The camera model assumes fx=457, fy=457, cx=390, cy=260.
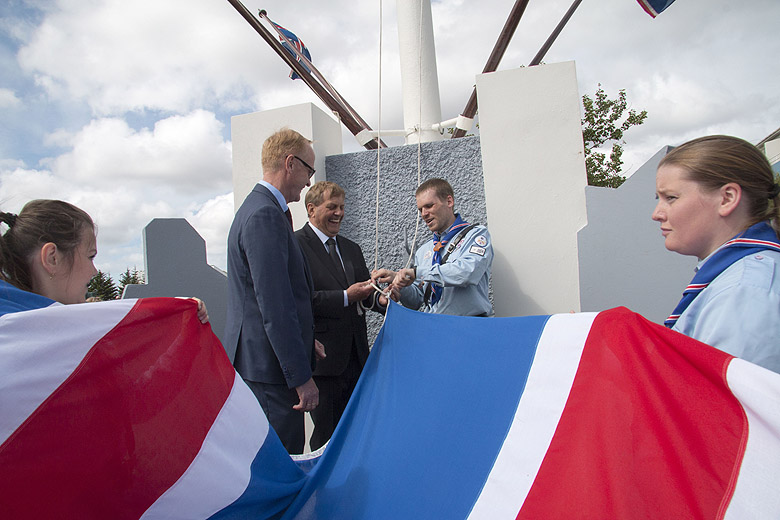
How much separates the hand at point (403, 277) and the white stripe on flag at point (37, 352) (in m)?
1.62

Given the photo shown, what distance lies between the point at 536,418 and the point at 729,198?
84 centimetres

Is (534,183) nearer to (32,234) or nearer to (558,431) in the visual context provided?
(558,431)

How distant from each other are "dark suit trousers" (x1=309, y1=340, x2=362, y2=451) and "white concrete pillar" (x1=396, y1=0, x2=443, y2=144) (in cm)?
334

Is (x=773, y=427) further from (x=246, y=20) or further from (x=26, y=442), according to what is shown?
(x=246, y=20)

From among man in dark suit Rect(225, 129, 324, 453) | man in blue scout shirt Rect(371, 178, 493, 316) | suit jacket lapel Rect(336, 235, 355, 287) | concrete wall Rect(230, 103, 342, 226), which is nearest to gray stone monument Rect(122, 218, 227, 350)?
concrete wall Rect(230, 103, 342, 226)

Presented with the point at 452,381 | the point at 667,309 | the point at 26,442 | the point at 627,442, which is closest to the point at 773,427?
the point at 627,442

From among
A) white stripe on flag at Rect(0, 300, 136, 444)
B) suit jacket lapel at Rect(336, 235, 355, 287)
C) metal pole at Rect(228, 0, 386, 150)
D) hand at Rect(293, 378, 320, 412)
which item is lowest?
hand at Rect(293, 378, 320, 412)

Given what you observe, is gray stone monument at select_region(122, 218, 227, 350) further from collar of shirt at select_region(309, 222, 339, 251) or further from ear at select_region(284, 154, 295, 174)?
ear at select_region(284, 154, 295, 174)

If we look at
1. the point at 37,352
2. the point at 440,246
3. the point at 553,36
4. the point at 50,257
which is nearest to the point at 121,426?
the point at 37,352

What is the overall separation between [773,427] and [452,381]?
38.4 inches

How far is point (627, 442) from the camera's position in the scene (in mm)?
1150

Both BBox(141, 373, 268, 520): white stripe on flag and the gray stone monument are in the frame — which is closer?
BBox(141, 373, 268, 520): white stripe on flag

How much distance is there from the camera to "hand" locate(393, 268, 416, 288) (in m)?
2.66

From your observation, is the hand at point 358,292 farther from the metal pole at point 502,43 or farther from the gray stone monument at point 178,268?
the metal pole at point 502,43
